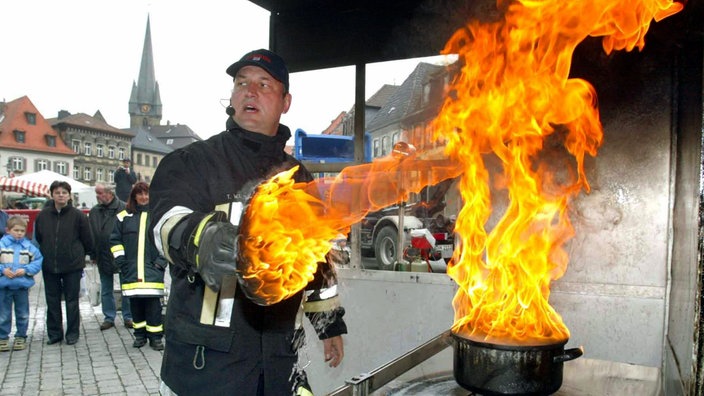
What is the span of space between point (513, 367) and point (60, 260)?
6533 millimetres

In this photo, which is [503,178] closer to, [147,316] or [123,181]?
[147,316]

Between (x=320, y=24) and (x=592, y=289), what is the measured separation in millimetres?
3200

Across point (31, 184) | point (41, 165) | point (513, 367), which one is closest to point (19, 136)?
point (41, 165)

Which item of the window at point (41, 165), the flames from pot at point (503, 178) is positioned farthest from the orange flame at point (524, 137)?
the window at point (41, 165)

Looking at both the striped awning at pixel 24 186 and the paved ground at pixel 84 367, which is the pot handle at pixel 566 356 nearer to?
the paved ground at pixel 84 367

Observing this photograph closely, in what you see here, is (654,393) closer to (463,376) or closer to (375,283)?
(463,376)

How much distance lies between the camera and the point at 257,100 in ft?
8.93

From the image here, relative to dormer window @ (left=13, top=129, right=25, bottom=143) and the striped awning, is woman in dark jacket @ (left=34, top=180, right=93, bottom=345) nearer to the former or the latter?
the striped awning

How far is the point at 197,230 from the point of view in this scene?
5.87 feet

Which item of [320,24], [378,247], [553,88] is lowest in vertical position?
[378,247]

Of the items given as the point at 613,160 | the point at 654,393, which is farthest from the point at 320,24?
the point at 654,393

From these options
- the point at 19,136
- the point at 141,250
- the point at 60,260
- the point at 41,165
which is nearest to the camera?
the point at 141,250

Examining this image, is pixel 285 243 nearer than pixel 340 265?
Yes

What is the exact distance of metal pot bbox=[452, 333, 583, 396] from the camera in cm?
222
